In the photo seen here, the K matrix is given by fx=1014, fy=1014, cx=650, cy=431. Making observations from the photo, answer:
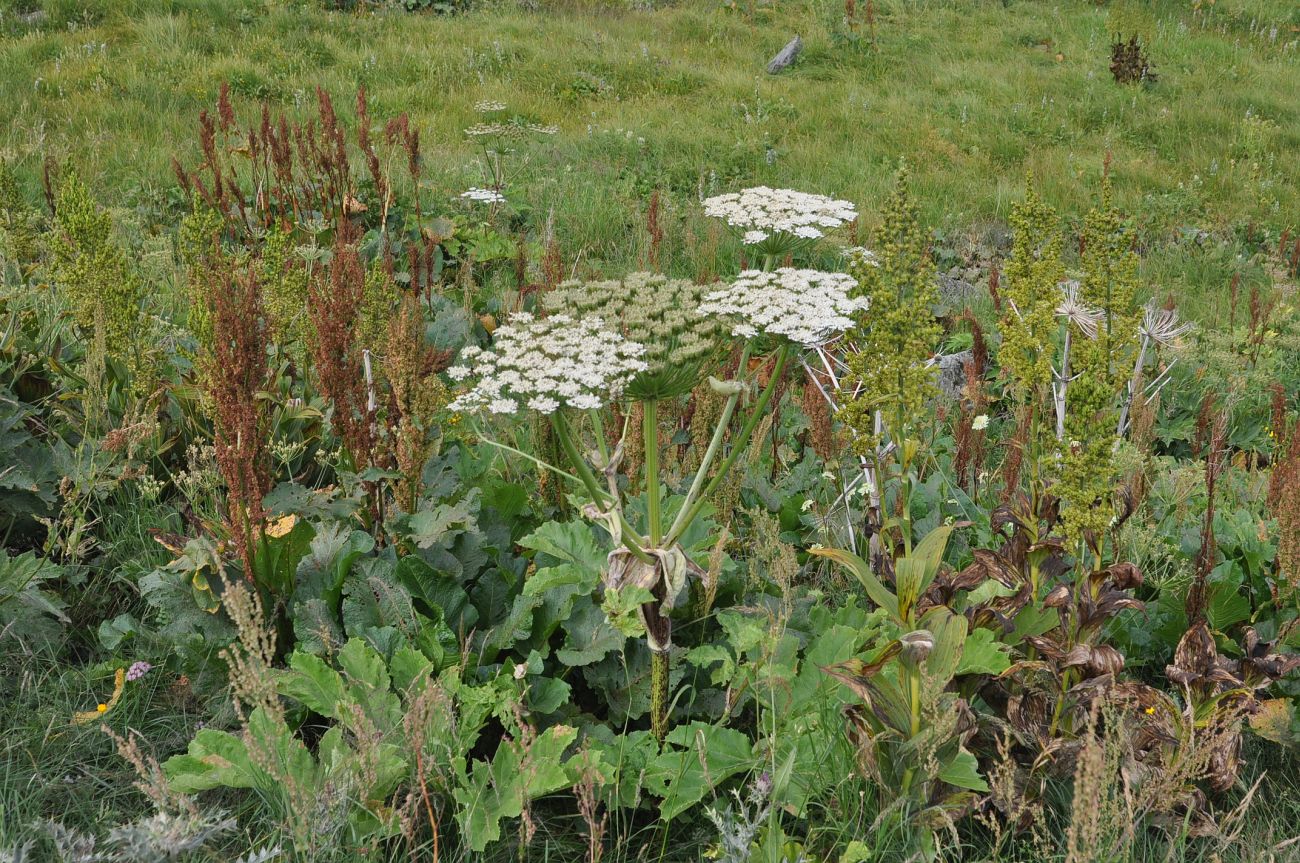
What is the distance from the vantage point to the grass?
829cm

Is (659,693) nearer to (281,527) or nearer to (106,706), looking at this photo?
(281,527)

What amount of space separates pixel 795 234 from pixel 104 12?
11886 mm

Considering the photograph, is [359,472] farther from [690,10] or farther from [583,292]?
[690,10]

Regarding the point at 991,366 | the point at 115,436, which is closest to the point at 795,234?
the point at 115,436

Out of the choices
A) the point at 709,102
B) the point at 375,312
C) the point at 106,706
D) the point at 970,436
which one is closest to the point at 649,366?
the point at 375,312

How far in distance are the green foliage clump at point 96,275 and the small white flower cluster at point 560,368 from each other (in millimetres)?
1686

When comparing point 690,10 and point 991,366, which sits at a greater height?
point 690,10

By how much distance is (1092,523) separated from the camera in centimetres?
225

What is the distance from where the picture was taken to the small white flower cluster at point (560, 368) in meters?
2.14

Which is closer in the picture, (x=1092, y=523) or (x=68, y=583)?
(x=1092, y=523)

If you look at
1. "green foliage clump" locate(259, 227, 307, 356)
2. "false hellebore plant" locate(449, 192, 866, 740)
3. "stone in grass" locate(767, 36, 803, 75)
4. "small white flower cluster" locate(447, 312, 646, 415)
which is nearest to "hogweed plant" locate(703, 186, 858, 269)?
"false hellebore plant" locate(449, 192, 866, 740)

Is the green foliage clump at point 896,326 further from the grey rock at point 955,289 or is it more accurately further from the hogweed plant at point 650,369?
the grey rock at point 955,289

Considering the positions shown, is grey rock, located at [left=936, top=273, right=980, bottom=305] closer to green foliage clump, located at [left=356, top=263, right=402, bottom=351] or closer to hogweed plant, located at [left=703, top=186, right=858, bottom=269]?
hogweed plant, located at [left=703, top=186, right=858, bottom=269]

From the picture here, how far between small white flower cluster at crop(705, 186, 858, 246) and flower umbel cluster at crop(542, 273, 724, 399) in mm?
253
